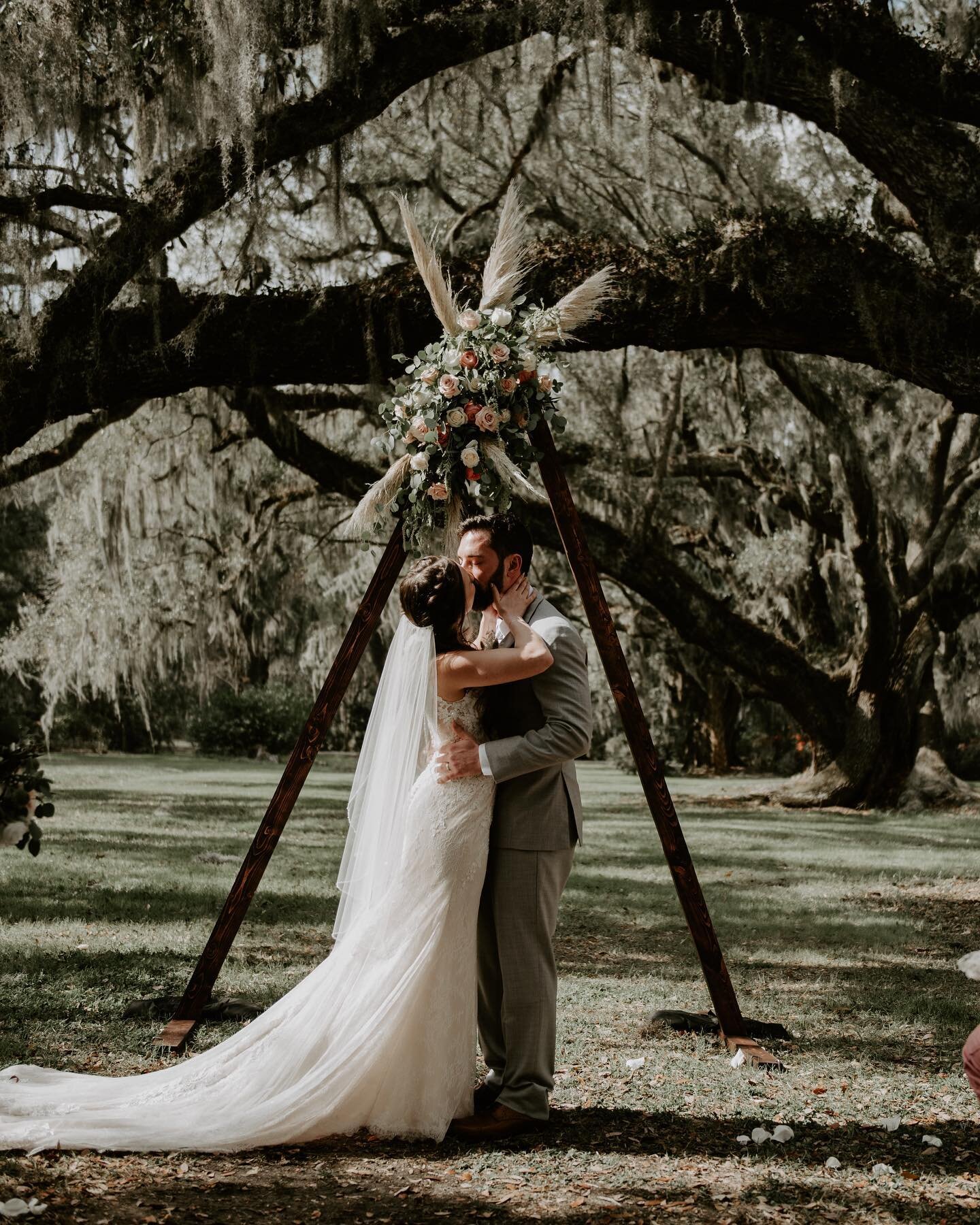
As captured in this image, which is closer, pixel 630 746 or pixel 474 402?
pixel 474 402

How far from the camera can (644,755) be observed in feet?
14.8

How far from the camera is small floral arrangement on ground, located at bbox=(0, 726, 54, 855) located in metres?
3.47

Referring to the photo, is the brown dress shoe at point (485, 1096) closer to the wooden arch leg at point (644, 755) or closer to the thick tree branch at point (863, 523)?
the wooden arch leg at point (644, 755)

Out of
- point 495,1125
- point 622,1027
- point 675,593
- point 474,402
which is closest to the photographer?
point 495,1125

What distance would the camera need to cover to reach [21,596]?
2598 cm

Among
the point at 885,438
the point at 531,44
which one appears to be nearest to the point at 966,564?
the point at 885,438

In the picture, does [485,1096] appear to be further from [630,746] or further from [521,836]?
[630,746]

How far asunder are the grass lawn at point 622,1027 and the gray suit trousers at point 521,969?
20cm

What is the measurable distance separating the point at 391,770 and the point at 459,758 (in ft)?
1.17

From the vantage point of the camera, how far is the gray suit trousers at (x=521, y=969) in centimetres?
367

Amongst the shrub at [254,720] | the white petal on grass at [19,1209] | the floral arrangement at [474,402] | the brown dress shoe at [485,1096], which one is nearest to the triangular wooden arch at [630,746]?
the floral arrangement at [474,402]

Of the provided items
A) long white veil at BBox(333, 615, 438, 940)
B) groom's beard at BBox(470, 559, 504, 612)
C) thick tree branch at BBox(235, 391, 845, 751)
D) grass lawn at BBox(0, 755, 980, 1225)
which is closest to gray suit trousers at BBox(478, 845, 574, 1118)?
grass lawn at BBox(0, 755, 980, 1225)

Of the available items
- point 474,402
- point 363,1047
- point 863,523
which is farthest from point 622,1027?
point 863,523

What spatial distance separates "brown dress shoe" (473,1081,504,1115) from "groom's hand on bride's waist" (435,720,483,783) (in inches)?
39.0
